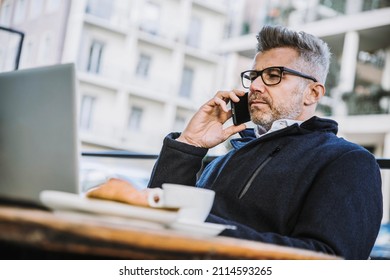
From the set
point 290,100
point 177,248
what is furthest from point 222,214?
point 177,248

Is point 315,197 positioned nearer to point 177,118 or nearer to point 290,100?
point 290,100

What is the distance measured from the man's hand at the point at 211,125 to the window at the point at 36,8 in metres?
8.15

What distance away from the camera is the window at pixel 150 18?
47.4 ft

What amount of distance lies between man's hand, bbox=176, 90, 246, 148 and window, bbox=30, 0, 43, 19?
8154 millimetres

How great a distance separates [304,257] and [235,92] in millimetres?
898

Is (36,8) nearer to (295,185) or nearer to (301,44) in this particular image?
(301,44)

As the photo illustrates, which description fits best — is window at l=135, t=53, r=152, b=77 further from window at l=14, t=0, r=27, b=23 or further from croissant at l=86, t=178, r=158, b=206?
croissant at l=86, t=178, r=158, b=206

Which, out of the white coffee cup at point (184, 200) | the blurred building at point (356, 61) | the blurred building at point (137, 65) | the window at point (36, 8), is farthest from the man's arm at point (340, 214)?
the blurred building at point (137, 65)

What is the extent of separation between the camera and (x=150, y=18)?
48.5ft

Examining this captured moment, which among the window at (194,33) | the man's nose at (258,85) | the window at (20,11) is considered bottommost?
the man's nose at (258,85)

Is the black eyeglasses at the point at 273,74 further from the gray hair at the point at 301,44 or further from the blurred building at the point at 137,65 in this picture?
the blurred building at the point at 137,65

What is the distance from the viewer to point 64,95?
682mm

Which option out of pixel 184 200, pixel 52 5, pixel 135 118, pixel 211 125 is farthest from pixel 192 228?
pixel 135 118


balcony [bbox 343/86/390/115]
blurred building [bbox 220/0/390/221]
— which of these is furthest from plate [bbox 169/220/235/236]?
balcony [bbox 343/86/390/115]
